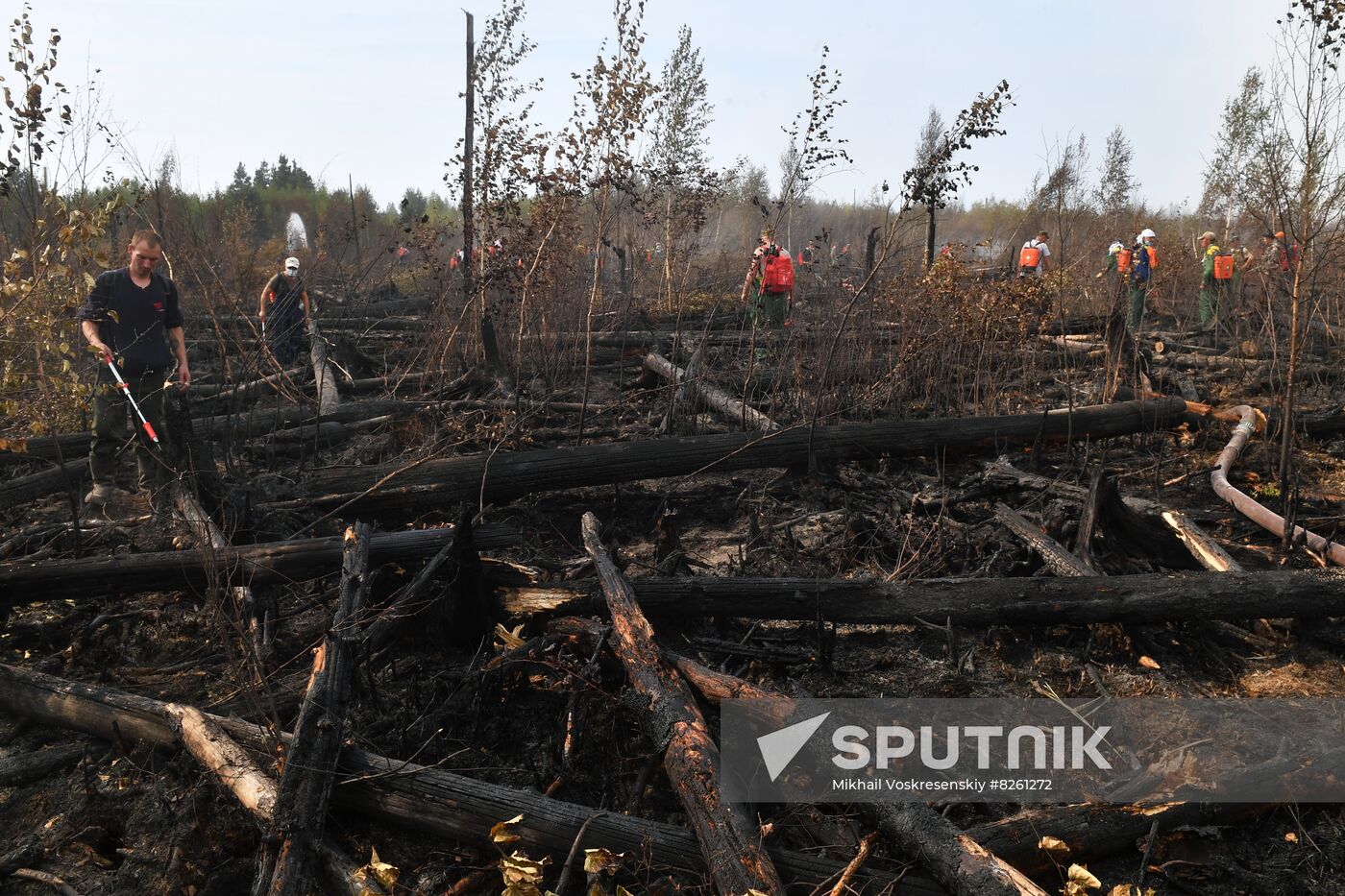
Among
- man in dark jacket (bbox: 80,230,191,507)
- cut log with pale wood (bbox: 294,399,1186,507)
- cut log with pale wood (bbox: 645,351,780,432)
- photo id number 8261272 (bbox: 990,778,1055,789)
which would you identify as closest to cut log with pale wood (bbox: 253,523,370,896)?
cut log with pale wood (bbox: 294,399,1186,507)

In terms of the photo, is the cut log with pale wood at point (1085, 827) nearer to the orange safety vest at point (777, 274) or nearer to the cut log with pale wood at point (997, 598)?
the cut log with pale wood at point (997, 598)

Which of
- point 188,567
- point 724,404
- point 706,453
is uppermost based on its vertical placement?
point 724,404

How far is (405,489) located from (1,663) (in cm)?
204

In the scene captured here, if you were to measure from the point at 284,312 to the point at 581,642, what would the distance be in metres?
7.10

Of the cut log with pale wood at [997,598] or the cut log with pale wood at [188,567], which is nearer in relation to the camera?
the cut log with pale wood at [997,598]

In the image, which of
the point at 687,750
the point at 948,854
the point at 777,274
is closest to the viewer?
the point at 948,854

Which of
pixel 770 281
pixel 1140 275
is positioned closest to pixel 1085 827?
pixel 770 281

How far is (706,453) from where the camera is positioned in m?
6.04

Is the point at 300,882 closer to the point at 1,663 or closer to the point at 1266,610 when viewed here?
the point at 1,663

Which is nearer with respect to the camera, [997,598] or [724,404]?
[997,598]

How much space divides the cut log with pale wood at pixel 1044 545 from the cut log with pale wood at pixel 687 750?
209 cm

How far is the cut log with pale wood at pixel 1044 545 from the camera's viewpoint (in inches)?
171

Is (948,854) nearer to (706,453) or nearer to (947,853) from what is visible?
(947,853)

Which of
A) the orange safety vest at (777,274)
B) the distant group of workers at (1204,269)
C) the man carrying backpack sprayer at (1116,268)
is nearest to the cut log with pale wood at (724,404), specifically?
the orange safety vest at (777,274)
